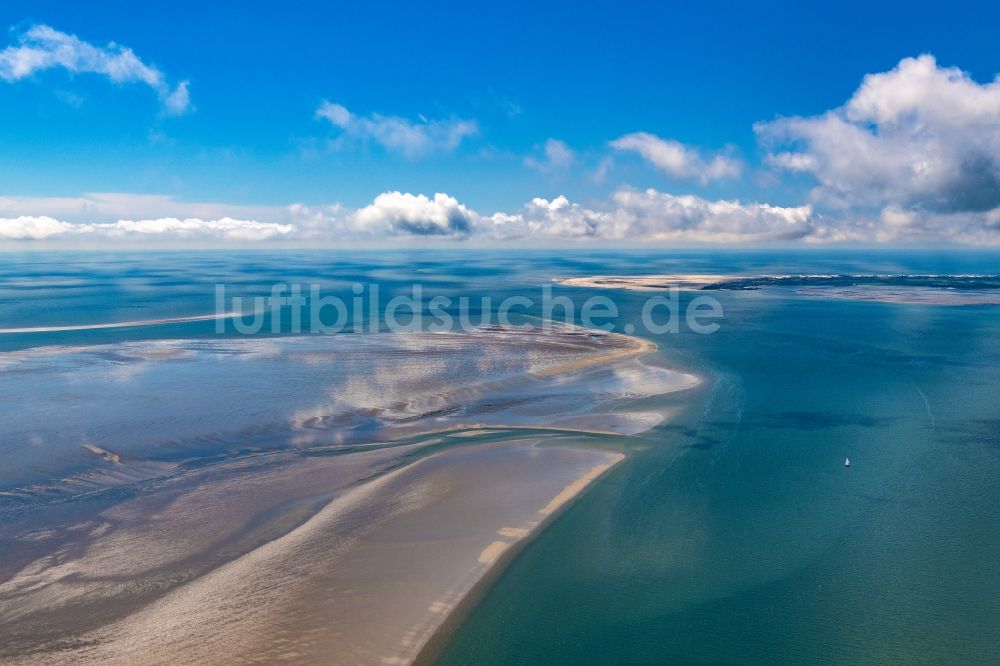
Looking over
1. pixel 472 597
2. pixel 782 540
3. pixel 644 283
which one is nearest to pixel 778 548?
pixel 782 540

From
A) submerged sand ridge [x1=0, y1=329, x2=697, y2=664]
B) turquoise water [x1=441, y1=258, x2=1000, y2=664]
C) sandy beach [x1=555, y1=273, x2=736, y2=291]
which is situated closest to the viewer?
submerged sand ridge [x1=0, y1=329, x2=697, y2=664]

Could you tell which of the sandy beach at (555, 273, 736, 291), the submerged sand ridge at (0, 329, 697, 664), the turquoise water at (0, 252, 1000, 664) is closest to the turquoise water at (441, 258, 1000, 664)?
the turquoise water at (0, 252, 1000, 664)

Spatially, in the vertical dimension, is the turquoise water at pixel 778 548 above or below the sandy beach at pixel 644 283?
below

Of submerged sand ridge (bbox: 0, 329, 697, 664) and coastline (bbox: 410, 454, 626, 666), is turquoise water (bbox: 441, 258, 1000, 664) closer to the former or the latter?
coastline (bbox: 410, 454, 626, 666)

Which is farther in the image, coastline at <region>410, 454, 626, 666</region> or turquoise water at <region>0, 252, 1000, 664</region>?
turquoise water at <region>0, 252, 1000, 664</region>

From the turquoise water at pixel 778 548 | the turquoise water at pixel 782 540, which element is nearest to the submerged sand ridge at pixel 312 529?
the turquoise water at pixel 778 548

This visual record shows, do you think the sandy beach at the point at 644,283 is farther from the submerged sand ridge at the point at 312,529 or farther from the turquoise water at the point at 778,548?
the submerged sand ridge at the point at 312,529

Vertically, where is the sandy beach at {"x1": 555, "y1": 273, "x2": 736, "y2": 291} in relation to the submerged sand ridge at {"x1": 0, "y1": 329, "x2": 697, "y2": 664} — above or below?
above

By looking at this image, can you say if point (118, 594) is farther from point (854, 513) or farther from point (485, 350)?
point (485, 350)

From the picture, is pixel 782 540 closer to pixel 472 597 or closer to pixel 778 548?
pixel 778 548
